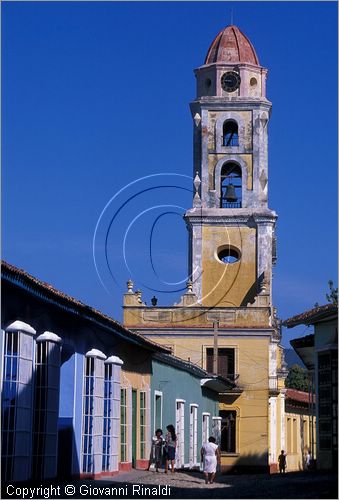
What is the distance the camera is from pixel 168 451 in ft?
85.8

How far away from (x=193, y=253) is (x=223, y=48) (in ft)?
27.6

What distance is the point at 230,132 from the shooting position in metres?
48.3

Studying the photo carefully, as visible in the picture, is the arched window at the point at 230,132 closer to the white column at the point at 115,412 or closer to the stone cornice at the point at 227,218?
the stone cornice at the point at 227,218

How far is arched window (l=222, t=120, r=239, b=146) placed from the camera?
47812mm

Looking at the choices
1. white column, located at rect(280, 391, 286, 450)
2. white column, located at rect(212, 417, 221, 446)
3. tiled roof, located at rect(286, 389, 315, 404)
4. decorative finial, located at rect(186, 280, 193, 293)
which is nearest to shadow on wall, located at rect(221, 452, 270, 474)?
white column, located at rect(212, 417, 221, 446)

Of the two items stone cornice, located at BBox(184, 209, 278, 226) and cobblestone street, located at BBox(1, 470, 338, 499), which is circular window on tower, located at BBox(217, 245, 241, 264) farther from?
cobblestone street, located at BBox(1, 470, 338, 499)

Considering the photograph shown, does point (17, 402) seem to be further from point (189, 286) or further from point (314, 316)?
point (189, 286)

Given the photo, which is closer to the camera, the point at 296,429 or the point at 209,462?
the point at 209,462

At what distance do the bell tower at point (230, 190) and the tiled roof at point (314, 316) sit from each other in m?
22.2

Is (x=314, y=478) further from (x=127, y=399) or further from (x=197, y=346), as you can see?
(x=197, y=346)

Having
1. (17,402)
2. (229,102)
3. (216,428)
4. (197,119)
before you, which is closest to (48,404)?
(17,402)

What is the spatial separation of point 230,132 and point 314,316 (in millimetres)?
26643

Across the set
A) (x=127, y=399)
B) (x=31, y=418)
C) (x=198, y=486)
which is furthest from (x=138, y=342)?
(x=31, y=418)

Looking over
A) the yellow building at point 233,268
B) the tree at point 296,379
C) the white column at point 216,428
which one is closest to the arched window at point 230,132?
the yellow building at point 233,268
